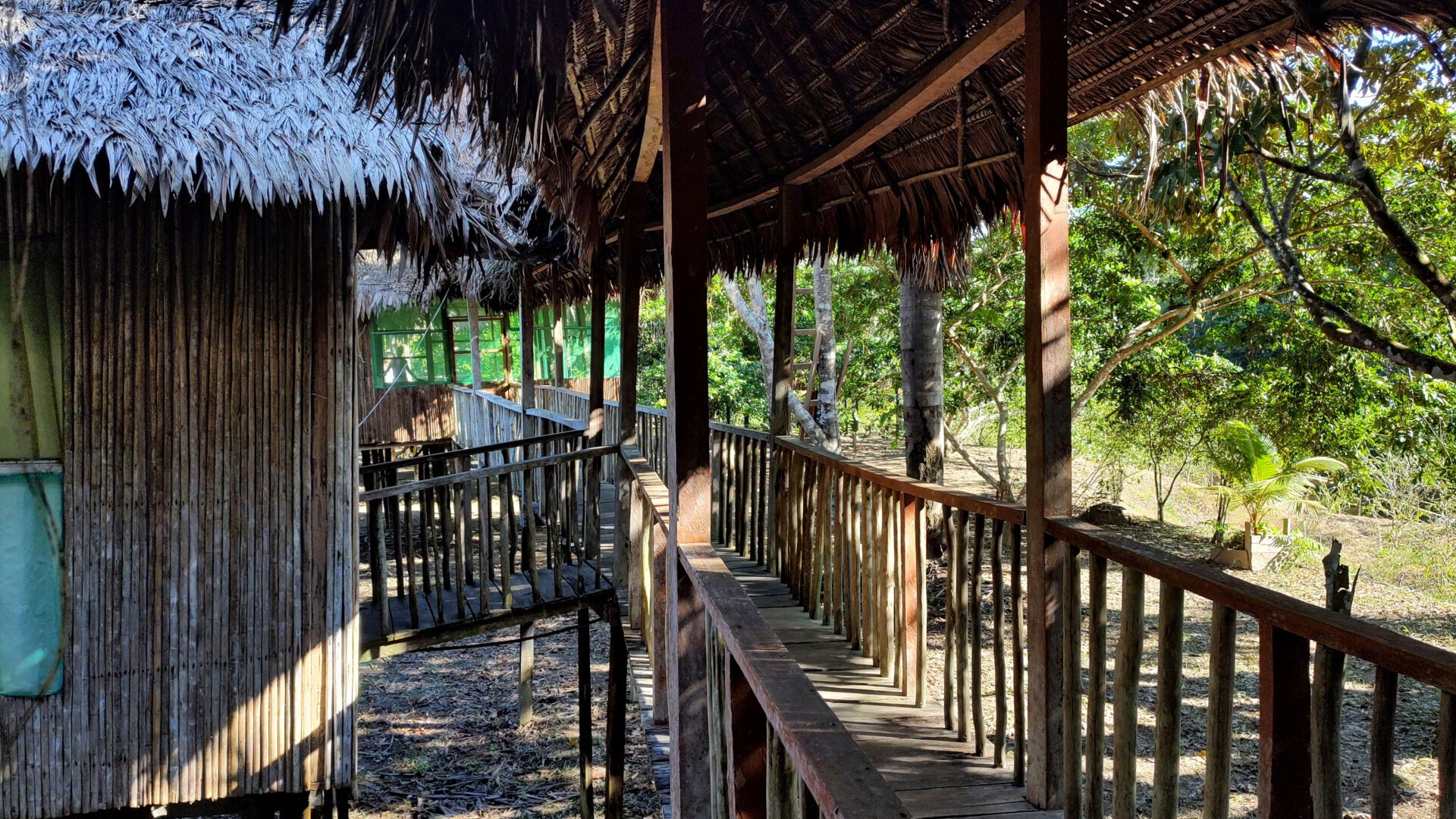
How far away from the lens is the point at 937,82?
3.64 m

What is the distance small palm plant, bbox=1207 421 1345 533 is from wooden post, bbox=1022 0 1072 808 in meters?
9.20

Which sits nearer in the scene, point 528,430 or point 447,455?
point 447,455

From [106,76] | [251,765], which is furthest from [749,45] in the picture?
[251,765]

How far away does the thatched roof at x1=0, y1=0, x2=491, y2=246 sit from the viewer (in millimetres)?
4289

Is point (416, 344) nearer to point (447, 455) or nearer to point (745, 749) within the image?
point (447, 455)

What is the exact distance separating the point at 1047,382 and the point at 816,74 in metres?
2.31

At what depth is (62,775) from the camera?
469 centimetres

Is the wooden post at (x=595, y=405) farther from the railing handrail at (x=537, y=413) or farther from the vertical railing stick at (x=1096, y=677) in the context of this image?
the vertical railing stick at (x=1096, y=677)

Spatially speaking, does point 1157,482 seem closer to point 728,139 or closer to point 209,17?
point 728,139

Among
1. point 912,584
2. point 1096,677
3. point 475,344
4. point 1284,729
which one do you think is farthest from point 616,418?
point 1284,729

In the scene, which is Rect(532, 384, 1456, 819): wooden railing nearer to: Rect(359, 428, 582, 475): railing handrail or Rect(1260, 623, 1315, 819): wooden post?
Rect(1260, 623, 1315, 819): wooden post

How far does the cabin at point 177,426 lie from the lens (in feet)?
15.1

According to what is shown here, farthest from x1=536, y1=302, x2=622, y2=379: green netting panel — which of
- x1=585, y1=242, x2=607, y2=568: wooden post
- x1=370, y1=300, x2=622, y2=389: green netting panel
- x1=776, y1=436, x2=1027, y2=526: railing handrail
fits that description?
x1=776, y1=436, x2=1027, y2=526: railing handrail

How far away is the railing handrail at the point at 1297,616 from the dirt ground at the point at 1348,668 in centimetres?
354
